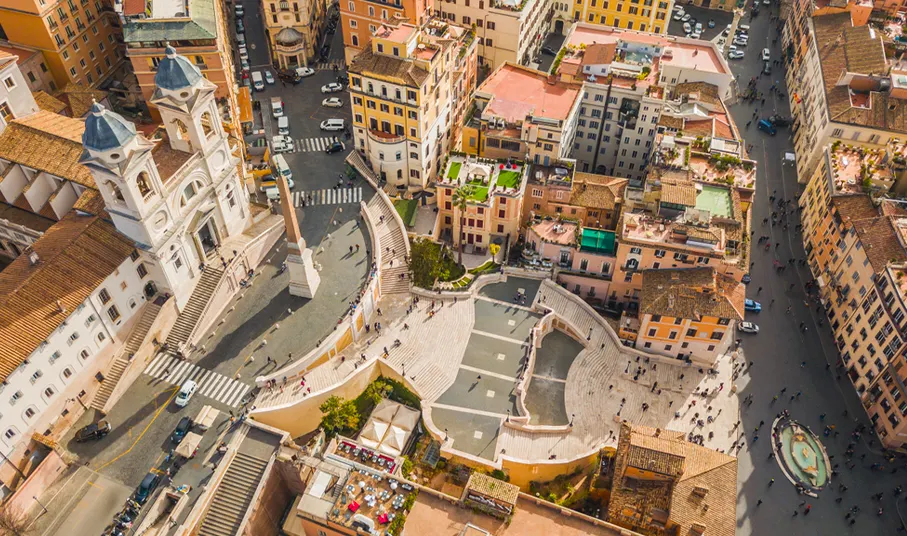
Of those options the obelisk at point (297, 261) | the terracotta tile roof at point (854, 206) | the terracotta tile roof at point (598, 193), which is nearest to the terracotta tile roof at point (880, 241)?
the terracotta tile roof at point (854, 206)

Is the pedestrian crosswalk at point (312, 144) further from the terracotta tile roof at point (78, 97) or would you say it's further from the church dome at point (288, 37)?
the terracotta tile roof at point (78, 97)

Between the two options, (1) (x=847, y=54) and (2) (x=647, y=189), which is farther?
(1) (x=847, y=54)

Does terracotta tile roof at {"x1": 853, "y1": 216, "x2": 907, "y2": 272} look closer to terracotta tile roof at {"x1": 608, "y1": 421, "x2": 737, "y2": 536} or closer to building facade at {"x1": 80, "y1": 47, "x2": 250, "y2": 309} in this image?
terracotta tile roof at {"x1": 608, "y1": 421, "x2": 737, "y2": 536}

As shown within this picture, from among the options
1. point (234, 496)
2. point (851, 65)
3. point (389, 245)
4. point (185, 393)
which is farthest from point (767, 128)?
point (234, 496)

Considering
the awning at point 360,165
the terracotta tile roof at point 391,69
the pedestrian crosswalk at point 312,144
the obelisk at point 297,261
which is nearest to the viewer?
the obelisk at point 297,261

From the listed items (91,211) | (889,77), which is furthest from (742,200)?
(91,211)

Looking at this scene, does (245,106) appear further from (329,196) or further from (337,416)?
(337,416)

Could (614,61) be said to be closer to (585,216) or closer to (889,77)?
(585,216)

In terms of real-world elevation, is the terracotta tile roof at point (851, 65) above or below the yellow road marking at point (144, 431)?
above
